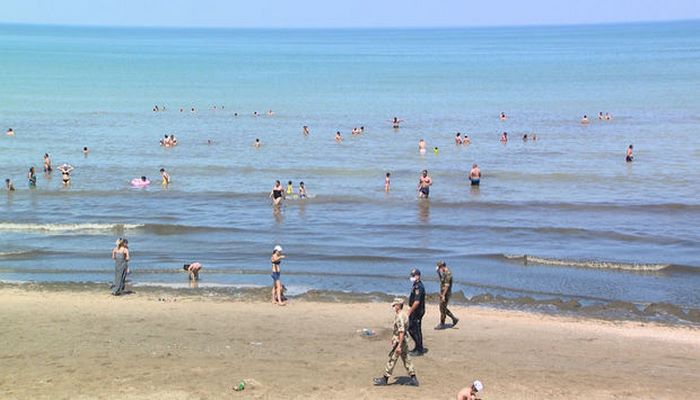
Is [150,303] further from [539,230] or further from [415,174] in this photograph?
[415,174]

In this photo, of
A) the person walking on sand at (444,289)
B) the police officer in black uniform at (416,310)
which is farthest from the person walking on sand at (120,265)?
the police officer in black uniform at (416,310)

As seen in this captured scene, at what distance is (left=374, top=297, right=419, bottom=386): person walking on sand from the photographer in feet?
45.3

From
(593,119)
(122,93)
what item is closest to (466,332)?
(593,119)

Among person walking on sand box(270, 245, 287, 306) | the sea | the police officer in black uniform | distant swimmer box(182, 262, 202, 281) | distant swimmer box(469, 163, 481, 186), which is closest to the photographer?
the police officer in black uniform

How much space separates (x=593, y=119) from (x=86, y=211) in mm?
38238

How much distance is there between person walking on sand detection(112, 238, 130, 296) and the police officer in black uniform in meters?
7.75

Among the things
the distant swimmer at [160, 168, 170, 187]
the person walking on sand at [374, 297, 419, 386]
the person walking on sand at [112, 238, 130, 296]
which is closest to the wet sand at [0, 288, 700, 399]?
the person walking on sand at [374, 297, 419, 386]

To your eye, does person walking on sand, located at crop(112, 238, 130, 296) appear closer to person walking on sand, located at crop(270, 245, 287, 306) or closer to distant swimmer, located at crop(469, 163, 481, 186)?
person walking on sand, located at crop(270, 245, 287, 306)

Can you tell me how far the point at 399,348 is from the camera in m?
14.0

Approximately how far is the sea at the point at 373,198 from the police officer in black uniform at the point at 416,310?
17.1 feet

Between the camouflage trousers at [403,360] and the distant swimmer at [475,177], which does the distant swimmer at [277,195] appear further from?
the camouflage trousers at [403,360]

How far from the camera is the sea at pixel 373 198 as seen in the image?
76.3 ft

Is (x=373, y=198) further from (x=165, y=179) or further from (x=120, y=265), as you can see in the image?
(x=120, y=265)

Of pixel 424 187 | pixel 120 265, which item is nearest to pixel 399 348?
pixel 120 265
